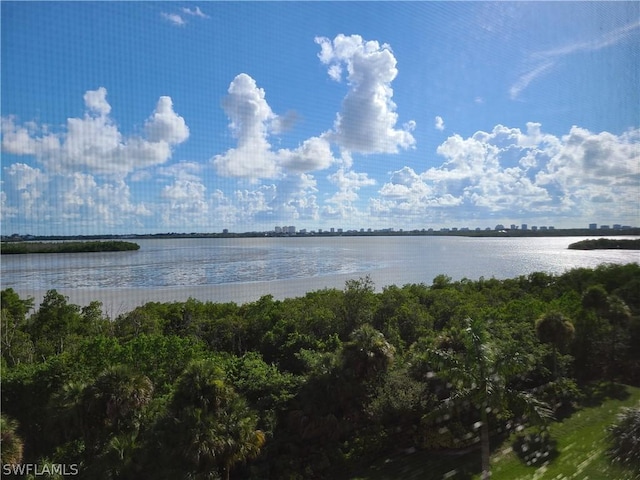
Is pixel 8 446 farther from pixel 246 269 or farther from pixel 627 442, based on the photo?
pixel 246 269

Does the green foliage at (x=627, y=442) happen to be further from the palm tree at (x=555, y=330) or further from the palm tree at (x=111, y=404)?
the palm tree at (x=555, y=330)

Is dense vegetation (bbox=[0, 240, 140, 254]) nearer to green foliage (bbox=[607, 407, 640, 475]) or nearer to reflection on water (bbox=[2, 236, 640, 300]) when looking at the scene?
reflection on water (bbox=[2, 236, 640, 300])

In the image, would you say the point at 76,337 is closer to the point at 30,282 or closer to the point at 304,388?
the point at 30,282

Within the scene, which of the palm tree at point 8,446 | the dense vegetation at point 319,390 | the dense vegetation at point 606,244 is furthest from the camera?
the dense vegetation at point 319,390

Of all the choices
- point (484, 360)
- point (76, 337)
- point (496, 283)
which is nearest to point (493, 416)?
point (484, 360)

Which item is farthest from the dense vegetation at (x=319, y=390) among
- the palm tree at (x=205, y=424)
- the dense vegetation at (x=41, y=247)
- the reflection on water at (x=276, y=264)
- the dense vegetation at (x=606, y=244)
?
the dense vegetation at (x=41, y=247)

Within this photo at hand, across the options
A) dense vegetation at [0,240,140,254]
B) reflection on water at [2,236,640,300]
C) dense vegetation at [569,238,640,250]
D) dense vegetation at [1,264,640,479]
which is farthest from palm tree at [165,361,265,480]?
dense vegetation at [569,238,640,250]

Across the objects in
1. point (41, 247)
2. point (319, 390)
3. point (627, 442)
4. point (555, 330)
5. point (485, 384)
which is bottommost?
point (319, 390)

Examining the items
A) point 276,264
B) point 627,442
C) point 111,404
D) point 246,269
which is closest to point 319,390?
point 111,404
